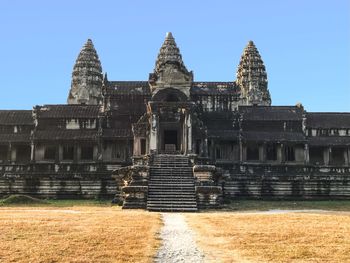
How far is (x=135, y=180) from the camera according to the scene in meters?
30.7

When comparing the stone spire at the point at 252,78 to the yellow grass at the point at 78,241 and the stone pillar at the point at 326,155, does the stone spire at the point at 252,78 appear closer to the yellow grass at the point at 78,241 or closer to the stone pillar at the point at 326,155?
the stone pillar at the point at 326,155

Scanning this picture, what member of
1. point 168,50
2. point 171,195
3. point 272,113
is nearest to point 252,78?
point 168,50

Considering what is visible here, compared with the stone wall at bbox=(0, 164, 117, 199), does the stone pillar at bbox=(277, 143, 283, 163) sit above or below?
above

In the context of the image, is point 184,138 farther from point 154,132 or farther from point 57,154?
point 57,154

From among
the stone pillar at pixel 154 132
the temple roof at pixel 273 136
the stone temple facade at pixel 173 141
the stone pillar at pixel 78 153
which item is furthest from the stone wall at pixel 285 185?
the stone pillar at pixel 78 153

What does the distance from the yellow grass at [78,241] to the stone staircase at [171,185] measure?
8.71 meters

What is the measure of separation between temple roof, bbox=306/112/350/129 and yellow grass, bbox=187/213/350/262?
91.3 ft

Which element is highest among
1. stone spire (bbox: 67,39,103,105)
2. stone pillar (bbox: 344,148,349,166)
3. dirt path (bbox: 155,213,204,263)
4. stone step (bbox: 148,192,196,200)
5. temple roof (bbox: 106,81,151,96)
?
stone spire (bbox: 67,39,103,105)

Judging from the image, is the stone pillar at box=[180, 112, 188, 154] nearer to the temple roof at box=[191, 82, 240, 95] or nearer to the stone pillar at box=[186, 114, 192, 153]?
the stone pillar at box=[186, 114, 192, 153]

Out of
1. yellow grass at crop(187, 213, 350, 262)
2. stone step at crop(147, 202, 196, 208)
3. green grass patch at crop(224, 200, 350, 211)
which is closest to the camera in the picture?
yellow grass at crop(187, 213, 350, 262)

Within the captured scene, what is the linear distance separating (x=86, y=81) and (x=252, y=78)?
958 inches

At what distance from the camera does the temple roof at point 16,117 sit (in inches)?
1826

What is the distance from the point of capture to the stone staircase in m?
28.1

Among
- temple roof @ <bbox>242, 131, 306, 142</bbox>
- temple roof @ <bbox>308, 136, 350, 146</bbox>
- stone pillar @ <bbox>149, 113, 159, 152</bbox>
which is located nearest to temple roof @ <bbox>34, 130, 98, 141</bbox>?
stone pillar @ <bbox>149, 113, 159, 152</bbox>
